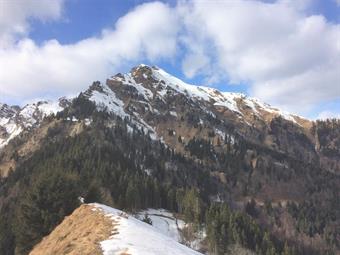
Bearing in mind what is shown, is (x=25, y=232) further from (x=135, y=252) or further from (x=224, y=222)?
(x=224, y=222)

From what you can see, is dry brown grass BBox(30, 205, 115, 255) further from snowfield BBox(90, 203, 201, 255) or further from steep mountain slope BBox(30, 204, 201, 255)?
snowfield BBox(90, 203, 201, 255)

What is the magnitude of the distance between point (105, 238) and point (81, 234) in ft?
11.6

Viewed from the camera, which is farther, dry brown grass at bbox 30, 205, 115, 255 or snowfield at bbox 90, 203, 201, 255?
dry brown grass at bbox 30, 205, 115, 255

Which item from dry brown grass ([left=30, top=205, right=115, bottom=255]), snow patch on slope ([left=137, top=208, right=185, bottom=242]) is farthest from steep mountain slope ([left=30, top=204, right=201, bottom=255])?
snow patch on slope ([left=137, top=208, right=185, bottom=242])

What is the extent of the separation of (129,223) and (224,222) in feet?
424

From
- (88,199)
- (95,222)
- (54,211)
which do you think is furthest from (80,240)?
(88,199)

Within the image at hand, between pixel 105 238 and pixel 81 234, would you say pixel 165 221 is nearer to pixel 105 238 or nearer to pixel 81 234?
pixel 81 234

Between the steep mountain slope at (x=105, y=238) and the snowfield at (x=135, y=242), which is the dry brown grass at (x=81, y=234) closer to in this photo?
the steep mountain slope at (x=105, y=238)

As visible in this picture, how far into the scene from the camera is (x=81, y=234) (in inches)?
1209

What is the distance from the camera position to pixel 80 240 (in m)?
29.2

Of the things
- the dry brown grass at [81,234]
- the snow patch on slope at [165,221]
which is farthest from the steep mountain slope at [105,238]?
the snow patch on slope at [165,221]

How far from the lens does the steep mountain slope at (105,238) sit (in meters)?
25.8

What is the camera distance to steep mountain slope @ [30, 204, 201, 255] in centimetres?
2583

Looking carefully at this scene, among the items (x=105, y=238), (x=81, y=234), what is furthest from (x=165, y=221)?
(x=105, y=238)
